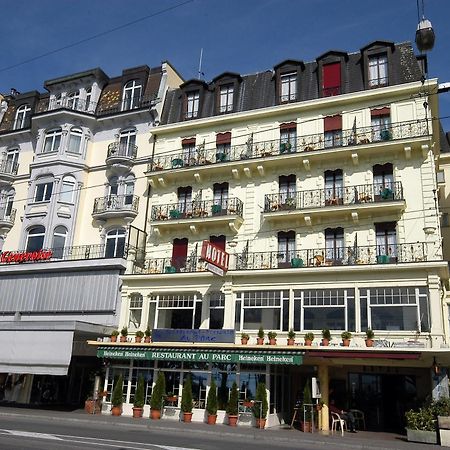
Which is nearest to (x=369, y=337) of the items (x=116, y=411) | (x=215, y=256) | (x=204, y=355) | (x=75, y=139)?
(x=204, y=355)

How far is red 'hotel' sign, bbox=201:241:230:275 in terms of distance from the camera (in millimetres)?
22781

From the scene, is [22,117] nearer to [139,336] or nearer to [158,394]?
[139,336]

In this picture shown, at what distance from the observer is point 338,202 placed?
24453mm

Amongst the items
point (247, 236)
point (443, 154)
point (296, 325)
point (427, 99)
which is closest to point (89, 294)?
point (247, 236)

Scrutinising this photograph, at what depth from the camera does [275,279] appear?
24.1 metres

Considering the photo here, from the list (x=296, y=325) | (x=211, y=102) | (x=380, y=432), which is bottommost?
(x=380, y=432)

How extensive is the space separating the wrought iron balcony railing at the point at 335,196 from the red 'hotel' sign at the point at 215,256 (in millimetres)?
3318

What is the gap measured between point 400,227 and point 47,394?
20795 mm

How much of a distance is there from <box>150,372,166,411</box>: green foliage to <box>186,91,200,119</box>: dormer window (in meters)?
Result: 15.2

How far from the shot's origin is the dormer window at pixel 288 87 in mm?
28000

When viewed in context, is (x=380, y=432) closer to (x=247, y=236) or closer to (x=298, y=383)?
(x=298, y=383)

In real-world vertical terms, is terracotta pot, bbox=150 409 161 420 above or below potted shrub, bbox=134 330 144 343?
below

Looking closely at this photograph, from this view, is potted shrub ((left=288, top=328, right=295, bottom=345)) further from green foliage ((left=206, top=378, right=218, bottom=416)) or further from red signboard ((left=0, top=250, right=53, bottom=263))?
red signboard ((left=0, top=250, right=53, bottom=263))

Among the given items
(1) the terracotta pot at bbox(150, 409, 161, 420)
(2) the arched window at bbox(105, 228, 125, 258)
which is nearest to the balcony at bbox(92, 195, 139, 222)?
(2) the arched window at bbox(105, 228, 125, 258)
